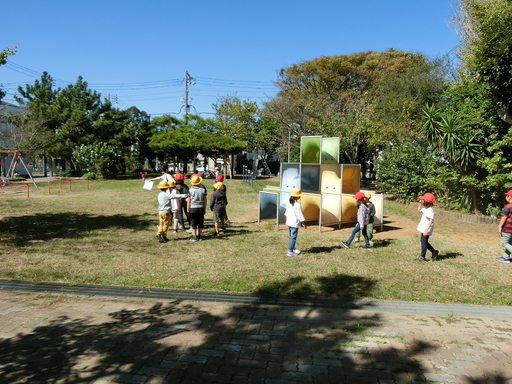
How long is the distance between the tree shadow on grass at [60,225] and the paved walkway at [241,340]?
391 centimetres

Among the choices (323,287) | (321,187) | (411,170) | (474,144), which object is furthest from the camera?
(411,170)

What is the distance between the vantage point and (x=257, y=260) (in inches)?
297

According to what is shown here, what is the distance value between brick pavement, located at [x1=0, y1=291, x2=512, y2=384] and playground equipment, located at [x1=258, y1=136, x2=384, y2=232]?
6.22 m

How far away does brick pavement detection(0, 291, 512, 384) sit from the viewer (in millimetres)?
3625

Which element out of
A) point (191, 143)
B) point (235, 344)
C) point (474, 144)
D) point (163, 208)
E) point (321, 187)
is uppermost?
point (191, 143)

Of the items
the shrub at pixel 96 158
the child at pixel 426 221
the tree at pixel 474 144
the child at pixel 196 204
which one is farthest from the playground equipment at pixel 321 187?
the shrub at pixel 96 158

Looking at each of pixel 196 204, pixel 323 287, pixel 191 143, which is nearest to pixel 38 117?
pixel 191 143

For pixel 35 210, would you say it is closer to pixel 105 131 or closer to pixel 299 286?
pixel 299 286

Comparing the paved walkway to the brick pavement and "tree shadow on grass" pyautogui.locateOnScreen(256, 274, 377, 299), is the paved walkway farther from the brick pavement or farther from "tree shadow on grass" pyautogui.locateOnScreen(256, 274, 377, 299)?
"tree shadow on grass" pyautogui.locateOnScreen(256, 274, 377, 299)

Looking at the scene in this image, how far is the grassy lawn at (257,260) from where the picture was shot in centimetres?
616

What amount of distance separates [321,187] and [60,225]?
740cm

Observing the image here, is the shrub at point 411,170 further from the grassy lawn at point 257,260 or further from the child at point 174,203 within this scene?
the child at point 174,203

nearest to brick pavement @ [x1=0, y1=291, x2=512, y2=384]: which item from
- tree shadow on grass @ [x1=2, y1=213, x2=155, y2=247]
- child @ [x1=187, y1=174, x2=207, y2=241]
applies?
child @ [x1=187, y1=174, x2=207, y2=241]

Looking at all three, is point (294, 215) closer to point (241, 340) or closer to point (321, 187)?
point (241, 340)
